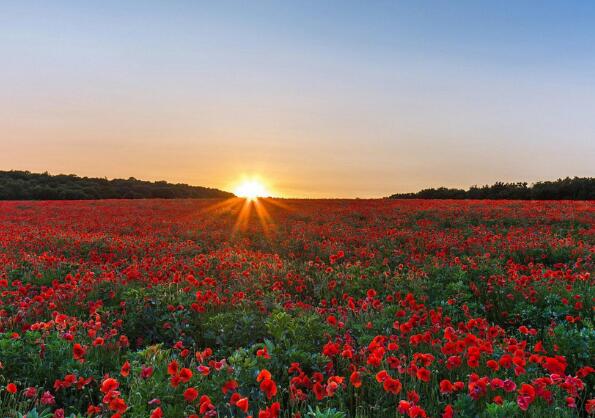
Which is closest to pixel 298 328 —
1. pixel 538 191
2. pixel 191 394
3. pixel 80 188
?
pixel 191 394

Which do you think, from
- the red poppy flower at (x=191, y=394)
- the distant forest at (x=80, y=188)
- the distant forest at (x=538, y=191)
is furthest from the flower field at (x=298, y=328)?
the distant forest at (x=80, y=188)

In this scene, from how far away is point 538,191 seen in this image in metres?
38.6

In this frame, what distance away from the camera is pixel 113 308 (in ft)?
24.7

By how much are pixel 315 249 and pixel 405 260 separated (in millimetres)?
3031

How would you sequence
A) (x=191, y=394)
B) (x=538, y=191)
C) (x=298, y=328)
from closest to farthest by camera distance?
(x=191, y=394)
(x=298, y=328)
(x=538, y=191)

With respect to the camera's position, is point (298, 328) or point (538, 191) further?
A: point (538, 191)

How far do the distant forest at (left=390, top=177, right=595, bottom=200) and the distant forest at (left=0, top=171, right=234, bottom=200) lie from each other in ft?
105

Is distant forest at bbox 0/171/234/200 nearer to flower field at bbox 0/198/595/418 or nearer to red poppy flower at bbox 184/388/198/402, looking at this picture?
flower field at bbox 0/198/595/418

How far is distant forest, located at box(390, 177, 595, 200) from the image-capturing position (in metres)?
37.1

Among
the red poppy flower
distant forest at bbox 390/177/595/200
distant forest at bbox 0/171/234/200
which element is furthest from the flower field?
distant forest at bbox 0/171/234/200

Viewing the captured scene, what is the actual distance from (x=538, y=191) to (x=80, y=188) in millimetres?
46057

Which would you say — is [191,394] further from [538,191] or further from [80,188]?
[80,188]

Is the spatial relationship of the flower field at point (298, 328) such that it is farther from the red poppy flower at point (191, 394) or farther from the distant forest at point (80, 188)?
the distant forest at point (80, 188)

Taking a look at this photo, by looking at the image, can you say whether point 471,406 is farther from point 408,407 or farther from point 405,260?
point 405,260
